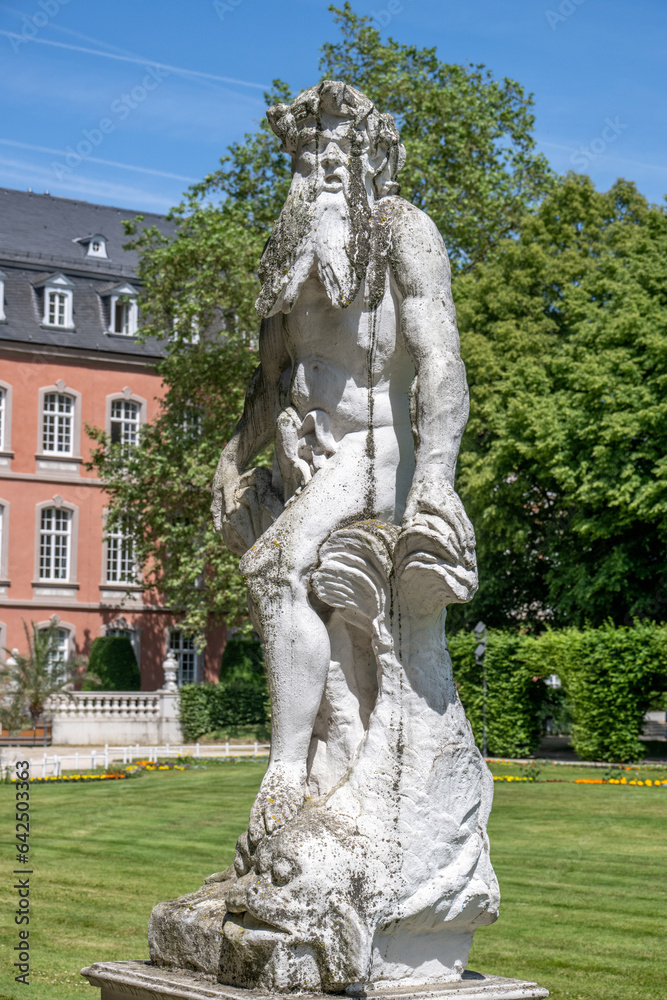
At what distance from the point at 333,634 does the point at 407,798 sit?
67 centimetres

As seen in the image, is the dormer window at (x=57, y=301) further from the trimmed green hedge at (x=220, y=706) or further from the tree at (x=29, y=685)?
the trimmed green hedge at (x=220, y=706)

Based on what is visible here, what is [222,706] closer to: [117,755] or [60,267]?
[117,755]

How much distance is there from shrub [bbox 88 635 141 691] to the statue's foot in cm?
3712

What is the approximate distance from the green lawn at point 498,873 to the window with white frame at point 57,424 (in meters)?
23.7

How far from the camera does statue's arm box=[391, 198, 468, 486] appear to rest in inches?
182

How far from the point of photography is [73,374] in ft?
142

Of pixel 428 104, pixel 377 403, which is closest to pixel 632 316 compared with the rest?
pixel 428 104

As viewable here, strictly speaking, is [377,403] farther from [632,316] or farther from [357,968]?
[632,316]

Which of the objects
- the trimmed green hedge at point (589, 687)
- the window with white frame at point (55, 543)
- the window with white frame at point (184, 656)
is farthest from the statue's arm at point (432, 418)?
the window with white frame at point (184, 656)

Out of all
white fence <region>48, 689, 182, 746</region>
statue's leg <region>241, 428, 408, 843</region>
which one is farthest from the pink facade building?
statue's leg <region>241, 428, 408, 843</region>

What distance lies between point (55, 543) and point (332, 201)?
39.3m

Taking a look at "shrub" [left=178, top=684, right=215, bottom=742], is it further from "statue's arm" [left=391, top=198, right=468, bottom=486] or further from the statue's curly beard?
"statue's arm" [left=391, top=198, right=468, bottom=486]

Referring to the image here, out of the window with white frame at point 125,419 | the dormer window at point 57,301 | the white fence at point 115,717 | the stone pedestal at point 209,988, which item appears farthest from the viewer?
the window with white frame at point 125,419

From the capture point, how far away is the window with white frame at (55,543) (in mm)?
42688
